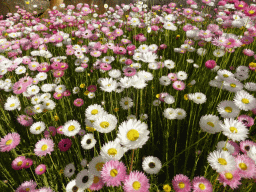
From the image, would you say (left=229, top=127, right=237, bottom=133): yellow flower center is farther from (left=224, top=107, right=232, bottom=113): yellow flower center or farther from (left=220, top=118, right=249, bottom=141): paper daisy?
(left=224, top=107, right=232, bottom=113): yellow flower center

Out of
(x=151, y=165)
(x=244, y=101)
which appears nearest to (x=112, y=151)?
(x=151, y=165)

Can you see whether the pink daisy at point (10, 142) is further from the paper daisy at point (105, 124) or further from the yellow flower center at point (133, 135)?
the yellow flower center at point (133, 135)

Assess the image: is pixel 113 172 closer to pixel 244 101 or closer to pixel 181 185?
pixel 181 185

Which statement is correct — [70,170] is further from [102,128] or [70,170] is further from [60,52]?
[60,52]

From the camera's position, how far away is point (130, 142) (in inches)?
26.0

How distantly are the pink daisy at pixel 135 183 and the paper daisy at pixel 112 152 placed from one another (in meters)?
0.09

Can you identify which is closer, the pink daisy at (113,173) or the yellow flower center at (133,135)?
the pink daisy at (113,173)

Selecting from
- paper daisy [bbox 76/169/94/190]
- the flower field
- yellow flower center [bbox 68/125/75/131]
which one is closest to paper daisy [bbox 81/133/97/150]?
the flower field

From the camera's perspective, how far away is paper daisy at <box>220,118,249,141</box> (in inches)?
27.7

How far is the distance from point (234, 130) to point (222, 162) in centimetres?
18

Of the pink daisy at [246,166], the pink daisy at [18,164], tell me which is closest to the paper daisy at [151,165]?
the pink daisy at [246,166]

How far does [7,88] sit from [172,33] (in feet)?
8.61

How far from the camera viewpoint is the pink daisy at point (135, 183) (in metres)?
0.58

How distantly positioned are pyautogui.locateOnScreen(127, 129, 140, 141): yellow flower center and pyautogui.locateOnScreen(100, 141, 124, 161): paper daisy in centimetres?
6
